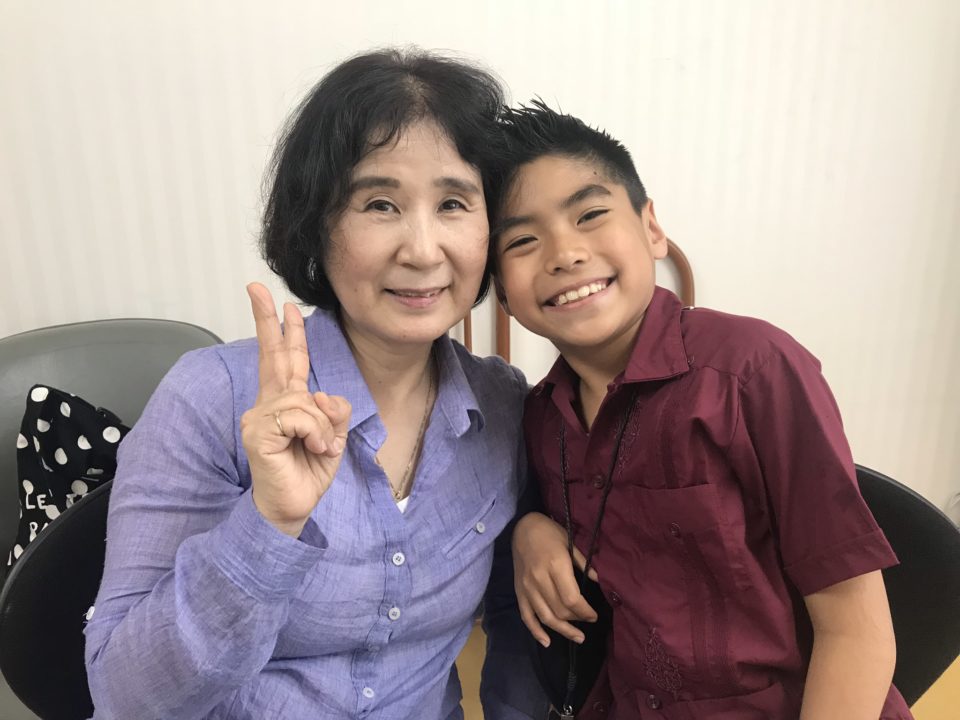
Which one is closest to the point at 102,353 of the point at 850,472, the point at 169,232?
the point at 169,232

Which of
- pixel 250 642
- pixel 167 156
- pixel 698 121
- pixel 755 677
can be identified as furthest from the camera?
pixel 698 121

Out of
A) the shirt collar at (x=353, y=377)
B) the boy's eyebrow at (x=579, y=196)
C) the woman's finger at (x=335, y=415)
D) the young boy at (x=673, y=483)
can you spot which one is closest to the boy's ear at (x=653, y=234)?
the young boy at (x=673, y=483)

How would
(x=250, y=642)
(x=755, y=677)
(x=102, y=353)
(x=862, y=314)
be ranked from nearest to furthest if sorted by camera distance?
(x=250, y=642) → (x=755, y=677) → (x=102, y=353) → (x=862, y=314)

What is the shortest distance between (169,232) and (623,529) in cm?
141

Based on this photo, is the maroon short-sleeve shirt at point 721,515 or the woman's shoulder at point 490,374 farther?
A: the woman's shoulder at point 490,374

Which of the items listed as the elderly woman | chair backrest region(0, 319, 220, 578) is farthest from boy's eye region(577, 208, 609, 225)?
chair backrest region(0, 319, 220, 578)

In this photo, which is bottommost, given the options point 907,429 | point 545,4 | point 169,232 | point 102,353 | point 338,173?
point 907,429

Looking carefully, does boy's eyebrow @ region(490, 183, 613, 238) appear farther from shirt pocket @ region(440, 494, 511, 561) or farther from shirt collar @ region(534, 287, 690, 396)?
shirt pocket @ region(440, 494, 511, 561)

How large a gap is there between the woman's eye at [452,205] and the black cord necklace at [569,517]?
35cm

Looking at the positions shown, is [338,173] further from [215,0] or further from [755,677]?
[215,0]

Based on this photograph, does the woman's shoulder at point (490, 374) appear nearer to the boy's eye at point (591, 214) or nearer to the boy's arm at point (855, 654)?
the boy's eye at point (591, 214)

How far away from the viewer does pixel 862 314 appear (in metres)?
2.08

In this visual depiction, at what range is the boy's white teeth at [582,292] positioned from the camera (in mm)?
917

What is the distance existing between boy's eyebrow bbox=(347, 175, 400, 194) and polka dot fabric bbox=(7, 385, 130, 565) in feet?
2.17
